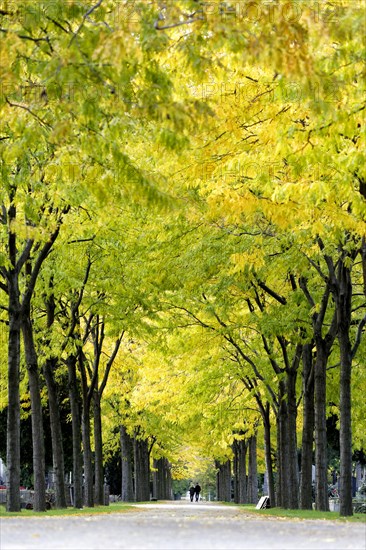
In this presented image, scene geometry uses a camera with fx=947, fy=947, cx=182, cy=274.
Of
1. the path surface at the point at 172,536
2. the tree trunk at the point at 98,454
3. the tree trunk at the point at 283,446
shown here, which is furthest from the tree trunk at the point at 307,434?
the path surface at the point at 172,536

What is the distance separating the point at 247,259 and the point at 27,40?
750 centimetres

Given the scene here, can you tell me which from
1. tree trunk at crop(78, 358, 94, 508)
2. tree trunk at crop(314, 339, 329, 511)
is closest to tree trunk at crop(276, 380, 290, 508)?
tree trunk at crop(314, 339, 329, 511)

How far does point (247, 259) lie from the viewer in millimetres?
17547

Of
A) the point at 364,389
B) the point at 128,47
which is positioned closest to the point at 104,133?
the point at 128,47

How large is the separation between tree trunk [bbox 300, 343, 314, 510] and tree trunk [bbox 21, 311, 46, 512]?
678 cm

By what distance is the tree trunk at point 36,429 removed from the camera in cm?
2045

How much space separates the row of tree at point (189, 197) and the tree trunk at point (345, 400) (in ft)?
0.12

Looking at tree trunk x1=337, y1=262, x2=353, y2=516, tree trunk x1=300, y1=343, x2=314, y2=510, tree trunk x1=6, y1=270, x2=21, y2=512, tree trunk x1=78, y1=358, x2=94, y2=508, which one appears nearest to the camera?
tree trunk x1=337, y1=262, x2=353, y2=516

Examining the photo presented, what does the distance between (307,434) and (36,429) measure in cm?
707

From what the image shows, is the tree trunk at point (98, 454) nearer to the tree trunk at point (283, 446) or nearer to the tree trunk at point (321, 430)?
the tree trunk at point (283, 446)

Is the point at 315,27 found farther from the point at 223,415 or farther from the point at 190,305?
the point at 223,415

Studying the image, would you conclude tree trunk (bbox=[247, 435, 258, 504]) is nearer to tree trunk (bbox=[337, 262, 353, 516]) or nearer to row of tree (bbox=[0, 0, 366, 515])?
row of tree (bbox=[0, 0, 366, 515])

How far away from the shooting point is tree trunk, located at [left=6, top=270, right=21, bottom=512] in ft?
59.9

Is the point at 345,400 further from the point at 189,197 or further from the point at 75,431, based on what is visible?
the point at 75,431
